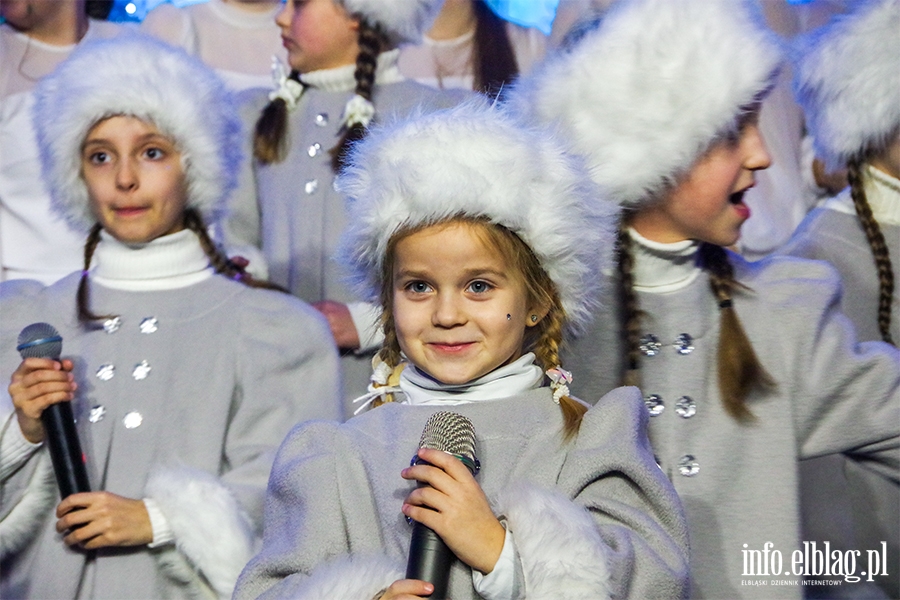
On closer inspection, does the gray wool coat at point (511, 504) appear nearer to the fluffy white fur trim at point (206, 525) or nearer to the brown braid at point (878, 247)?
the fluffy white fur trim at point (206, 525)

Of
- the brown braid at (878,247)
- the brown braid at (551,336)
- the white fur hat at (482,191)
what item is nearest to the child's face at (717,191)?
the white fur hat at (482,191)

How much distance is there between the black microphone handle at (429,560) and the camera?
171 cm

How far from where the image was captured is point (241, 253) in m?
3.22

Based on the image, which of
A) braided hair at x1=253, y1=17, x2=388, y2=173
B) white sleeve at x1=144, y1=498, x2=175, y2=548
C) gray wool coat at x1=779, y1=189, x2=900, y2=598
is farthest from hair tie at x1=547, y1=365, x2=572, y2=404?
braided hair at x1=253, y1=17, x2=388, y2=173

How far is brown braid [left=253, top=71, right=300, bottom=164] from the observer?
3.39 metres

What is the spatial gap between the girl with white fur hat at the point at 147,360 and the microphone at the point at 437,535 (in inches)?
35.0

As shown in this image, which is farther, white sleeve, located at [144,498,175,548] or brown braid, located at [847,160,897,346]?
brown braid, located at [847,160,897,346]

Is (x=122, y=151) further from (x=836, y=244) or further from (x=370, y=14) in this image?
(x=836, y=244)

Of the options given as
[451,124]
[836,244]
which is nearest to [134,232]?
[451,124]

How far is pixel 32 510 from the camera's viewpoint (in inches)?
103

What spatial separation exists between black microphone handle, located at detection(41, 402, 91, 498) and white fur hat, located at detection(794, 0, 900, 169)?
1948 millimetres

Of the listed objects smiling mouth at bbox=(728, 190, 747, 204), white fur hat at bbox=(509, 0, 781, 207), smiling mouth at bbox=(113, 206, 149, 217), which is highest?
white fur hat at bbox=(509, 0, 781, 207)

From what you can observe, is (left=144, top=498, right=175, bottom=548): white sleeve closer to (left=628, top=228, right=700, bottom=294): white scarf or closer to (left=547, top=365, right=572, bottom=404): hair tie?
(left=547, top=365, right=572, bottom=404): hair tie

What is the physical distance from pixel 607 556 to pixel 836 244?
1.51 meters
